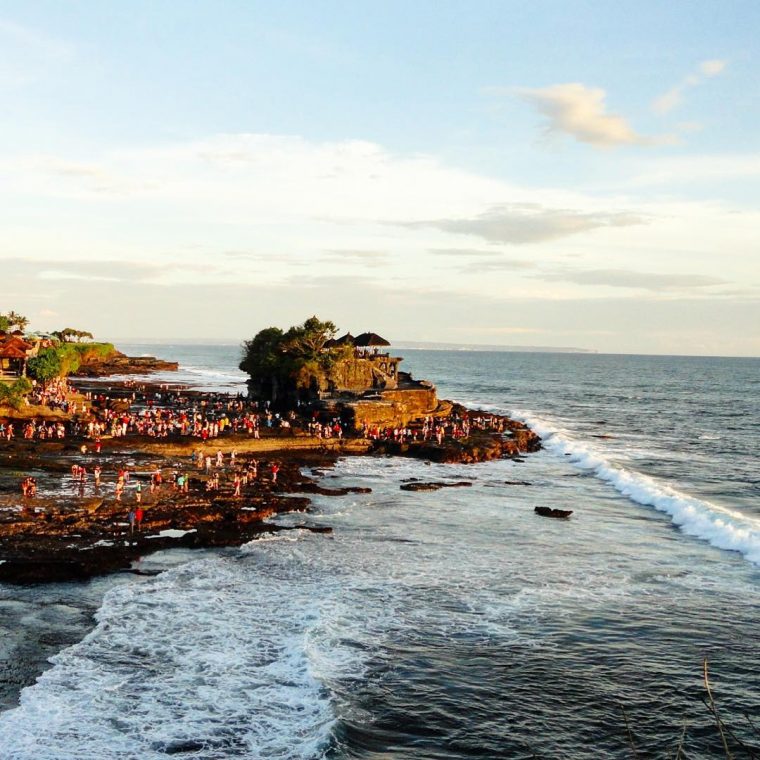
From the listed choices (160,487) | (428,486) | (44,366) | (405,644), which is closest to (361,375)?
(428,486)

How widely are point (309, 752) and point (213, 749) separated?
1.58 m

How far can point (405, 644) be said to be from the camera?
1664 cm

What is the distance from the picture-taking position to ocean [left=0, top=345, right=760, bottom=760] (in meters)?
12.8

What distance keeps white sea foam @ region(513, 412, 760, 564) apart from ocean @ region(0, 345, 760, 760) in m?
0.20

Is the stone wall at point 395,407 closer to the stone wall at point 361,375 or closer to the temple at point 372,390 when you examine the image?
the temple at point 372,390

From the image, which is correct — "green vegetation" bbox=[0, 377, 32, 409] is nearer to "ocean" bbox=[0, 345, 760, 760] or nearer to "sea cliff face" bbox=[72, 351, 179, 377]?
"ocean" bbox=[0, 345, 760, 760]

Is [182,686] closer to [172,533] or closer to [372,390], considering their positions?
[172,533]

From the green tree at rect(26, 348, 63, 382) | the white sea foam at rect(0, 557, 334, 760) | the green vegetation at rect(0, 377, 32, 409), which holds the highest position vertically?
the green tree at rect(26, 348, 63, 382)

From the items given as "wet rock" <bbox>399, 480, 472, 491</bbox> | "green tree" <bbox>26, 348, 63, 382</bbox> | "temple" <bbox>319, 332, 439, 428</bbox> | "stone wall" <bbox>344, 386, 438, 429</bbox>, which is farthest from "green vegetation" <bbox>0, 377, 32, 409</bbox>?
"wet rock" <bbox>399, 480, 472, 491</bbox>

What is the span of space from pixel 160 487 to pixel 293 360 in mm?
32721

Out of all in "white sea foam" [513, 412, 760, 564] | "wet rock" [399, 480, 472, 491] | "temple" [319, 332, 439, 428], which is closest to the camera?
"white sea foam" [513, 412, 760, 564]

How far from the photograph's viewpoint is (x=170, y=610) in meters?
18.0

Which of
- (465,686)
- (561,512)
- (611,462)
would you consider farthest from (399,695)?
(611,462)

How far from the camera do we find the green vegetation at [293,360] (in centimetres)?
6153
